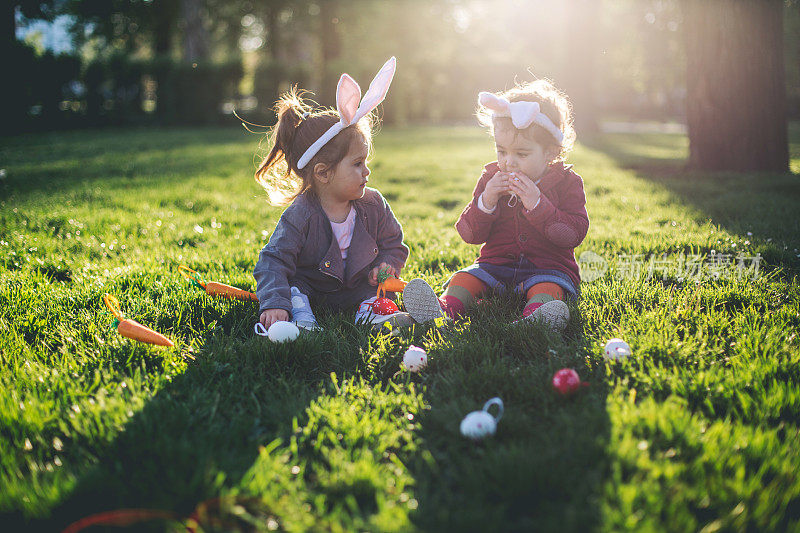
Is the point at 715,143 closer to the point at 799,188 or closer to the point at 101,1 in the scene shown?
the point at 799,188

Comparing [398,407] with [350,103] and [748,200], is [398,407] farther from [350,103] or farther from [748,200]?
[748,200]

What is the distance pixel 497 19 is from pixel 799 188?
92.3 ft

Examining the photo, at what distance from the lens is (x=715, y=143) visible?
21.7 ft

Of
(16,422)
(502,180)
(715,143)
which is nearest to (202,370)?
(16,422)

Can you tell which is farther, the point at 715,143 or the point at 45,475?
the point at 715,143

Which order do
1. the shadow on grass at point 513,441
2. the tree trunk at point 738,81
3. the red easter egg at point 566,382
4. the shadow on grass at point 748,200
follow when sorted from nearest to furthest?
the shadow on grass at point 513,441 → the red easter egg at point 566,382 → the shadow on grass at point 748,200 → the tree trunk at point 738,81

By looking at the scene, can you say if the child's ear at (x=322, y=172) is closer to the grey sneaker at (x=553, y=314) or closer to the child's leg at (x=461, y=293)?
the child's leg at (x=461, y=293)

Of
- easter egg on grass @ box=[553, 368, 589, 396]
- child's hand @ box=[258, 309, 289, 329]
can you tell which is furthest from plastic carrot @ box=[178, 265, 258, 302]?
easter egg on grass @ box=[553, 368, 589, 396]

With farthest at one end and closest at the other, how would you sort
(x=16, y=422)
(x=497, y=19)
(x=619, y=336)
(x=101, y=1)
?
(x=497, y=19) → (x=101, y=1) → (x=619, y=336) → (x=16, y=422)

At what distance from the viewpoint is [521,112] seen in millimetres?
2559

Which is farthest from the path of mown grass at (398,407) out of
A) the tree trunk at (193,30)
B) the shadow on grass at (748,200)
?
the tree trunk at (193,30)

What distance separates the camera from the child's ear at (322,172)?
9.15 ft

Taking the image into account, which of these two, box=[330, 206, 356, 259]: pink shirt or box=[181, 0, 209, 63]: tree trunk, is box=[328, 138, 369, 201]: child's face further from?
box=[181, 0, 209, 63]: tree trunk

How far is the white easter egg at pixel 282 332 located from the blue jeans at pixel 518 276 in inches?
43.0
